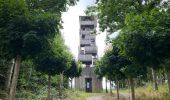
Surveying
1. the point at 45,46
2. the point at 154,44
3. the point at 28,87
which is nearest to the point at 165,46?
the point at 154,44

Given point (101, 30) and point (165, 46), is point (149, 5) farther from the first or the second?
point (165, 46)

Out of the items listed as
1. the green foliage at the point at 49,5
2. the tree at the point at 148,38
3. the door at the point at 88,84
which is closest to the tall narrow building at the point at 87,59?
the door at the point at 88,84

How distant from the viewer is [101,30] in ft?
82.5

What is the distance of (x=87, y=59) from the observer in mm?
56656

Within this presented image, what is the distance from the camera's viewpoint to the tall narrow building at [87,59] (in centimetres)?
5538

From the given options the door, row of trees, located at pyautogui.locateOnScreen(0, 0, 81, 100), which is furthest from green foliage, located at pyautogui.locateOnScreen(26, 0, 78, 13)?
the door

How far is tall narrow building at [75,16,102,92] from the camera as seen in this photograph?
55375 mm

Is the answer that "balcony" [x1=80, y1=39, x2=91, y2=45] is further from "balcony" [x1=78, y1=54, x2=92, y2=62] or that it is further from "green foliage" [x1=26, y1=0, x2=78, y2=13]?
"green foliage" [x1=26, y1=0, x2=78, y2=13]

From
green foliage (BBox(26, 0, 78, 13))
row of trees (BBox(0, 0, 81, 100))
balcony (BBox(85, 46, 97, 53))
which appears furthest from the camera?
balcony (BBox(85, 46, 97, 53))

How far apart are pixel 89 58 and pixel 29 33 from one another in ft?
149

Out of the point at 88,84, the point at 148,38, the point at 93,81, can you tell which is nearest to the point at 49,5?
the point at 148,38

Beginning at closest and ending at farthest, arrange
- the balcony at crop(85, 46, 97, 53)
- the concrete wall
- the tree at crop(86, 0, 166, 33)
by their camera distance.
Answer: the tree at crop(86, 0, 166, 33) < the concrete wall < the balcony at crop(85, 46, 97, 53)

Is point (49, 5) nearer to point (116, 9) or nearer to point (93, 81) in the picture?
point (116, 9)

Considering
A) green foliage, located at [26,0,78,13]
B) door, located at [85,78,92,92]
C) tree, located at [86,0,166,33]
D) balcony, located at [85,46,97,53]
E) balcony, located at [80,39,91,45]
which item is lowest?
door, located at [85,78,92,92]
